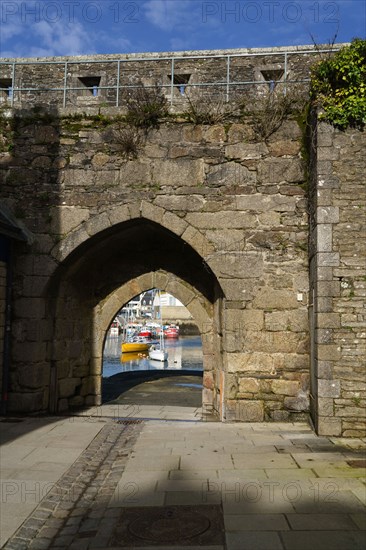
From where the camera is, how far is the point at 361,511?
354cm

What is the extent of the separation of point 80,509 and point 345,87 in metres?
5.72

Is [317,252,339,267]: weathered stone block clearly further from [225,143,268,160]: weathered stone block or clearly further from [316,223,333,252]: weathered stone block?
[225,143,268,160]: weathered stone block

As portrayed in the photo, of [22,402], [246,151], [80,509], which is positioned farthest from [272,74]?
[80,509]

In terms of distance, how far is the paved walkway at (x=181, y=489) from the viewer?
10.6 feet

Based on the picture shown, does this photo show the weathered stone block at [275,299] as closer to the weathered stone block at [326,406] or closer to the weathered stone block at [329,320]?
the weathered stone block at [329,320]

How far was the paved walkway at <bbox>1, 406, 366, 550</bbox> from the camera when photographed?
10.6 ft

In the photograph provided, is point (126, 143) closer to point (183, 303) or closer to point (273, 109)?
point (273, 109)

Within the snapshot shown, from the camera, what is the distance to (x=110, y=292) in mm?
9172

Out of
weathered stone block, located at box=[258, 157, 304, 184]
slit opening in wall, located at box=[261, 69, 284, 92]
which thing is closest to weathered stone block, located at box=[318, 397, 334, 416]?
weathered stone block, located at box=[258, 157, 304, 184]

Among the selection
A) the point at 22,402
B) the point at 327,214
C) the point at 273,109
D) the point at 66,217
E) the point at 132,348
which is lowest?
the point at 132,348

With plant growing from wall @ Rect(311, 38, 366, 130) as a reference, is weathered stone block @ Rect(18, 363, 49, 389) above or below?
below

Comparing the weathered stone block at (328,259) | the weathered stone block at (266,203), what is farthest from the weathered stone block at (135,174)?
the weathered stone block at (328,259)

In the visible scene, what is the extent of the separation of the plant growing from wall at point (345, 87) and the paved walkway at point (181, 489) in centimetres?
394

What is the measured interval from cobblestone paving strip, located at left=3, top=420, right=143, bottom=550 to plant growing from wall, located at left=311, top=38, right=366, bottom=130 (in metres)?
4.77
